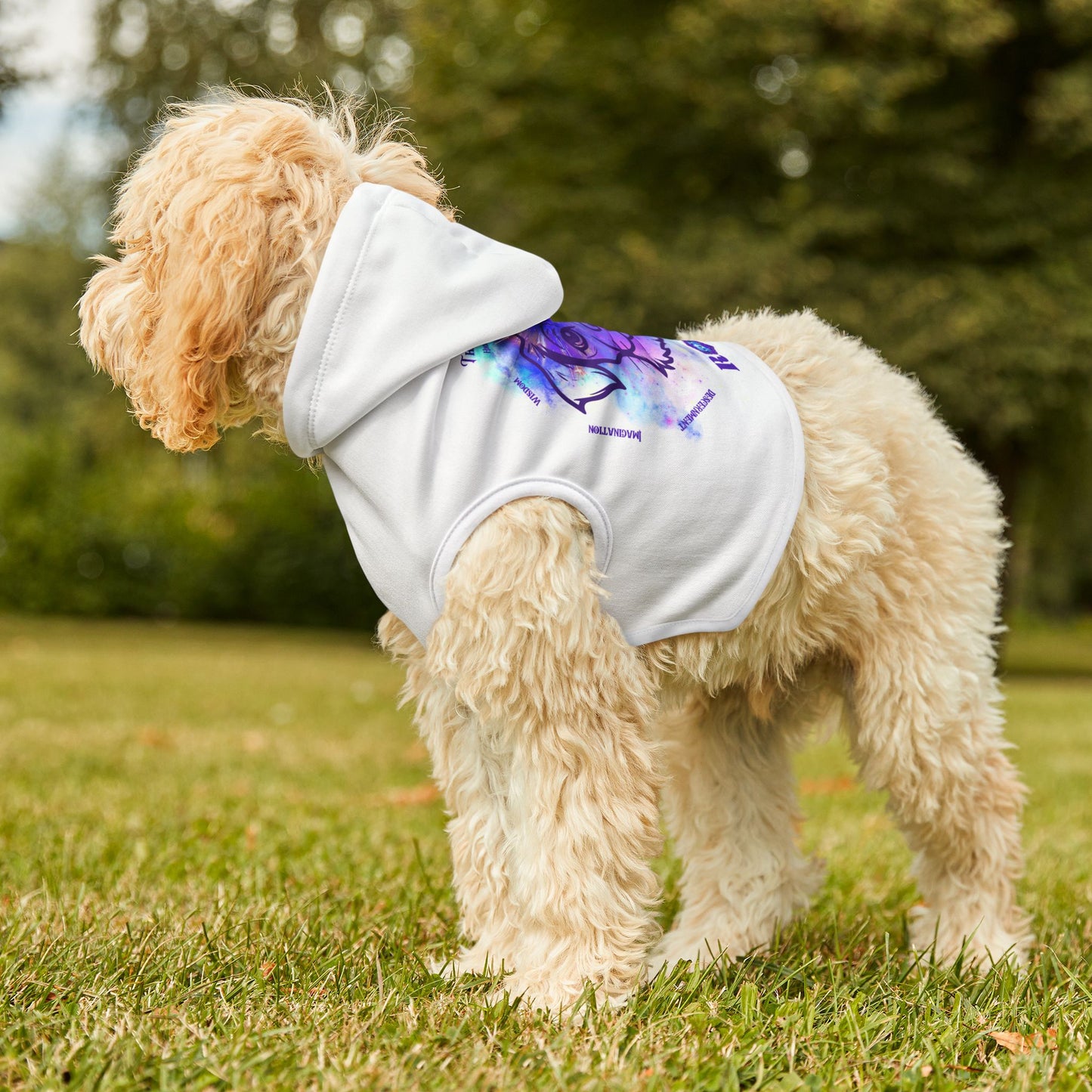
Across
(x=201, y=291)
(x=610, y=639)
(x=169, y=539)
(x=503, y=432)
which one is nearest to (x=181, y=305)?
(x=201, y=291)

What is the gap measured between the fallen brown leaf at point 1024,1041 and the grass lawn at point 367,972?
14 mm

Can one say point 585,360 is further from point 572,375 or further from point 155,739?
point 155,739

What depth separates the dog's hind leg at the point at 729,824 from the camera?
327cm

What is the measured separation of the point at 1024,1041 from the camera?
241cm

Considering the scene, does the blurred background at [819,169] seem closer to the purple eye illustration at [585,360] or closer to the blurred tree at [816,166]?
the blurred tree at [816,166]

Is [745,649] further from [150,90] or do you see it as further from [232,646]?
[150,90]

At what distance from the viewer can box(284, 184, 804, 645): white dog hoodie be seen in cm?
241

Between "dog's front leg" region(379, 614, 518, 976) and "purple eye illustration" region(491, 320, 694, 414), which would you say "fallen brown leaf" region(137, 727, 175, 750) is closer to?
"dog's front leg" region(379, 614, 518, 976)

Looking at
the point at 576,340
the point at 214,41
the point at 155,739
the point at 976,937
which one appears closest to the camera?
the point at 576,340

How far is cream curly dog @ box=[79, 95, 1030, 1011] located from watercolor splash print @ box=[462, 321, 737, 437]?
0.03 m

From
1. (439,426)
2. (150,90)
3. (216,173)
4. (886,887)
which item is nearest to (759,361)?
(439,426)

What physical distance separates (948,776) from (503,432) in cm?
151

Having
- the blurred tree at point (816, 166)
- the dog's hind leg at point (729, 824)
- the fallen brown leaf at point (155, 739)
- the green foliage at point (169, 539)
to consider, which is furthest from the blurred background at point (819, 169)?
the dog's hind leg at point (729, 824)

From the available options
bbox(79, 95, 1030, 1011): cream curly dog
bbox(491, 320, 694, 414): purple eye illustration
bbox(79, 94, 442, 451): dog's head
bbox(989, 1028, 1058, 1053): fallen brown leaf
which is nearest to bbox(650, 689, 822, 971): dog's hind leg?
bbox(79, 95, 1030, 1011): cream curly dog
